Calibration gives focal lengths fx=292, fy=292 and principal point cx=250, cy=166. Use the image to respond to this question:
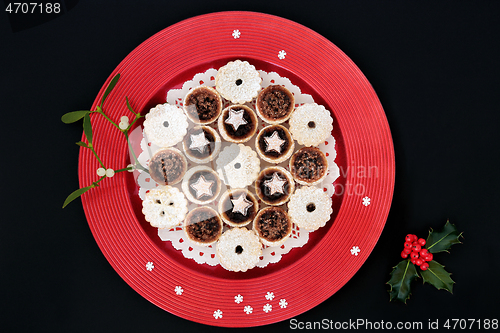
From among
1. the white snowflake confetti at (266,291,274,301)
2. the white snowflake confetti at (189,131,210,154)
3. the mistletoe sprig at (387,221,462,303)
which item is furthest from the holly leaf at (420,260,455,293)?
the white snowflake confetti at (189,131,210,154)

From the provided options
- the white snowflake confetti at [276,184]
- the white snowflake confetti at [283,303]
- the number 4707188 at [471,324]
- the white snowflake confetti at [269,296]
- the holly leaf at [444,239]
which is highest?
the white snowflake confetti at [276,184]

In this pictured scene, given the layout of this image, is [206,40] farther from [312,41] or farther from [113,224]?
[113,224]

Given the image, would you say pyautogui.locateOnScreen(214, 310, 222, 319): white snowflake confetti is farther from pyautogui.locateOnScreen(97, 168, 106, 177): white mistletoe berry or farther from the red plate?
pyautogui.locateOnScreen(97, 168, 106, 177): white mistletoe berry

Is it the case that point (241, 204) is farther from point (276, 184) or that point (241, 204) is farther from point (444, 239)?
point (444, 239)

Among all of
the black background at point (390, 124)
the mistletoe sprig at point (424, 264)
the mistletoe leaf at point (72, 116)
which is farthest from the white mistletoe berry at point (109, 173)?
the mistletoe sprig at point (424, 264)

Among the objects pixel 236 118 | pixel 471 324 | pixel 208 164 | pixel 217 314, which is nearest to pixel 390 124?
pixel 236 118

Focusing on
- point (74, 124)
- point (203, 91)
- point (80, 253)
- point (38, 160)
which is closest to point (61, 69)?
point (74, 124)

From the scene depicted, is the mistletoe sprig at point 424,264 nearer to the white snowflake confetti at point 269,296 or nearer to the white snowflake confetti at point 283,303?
the white snowflake confetti at point 283,303
